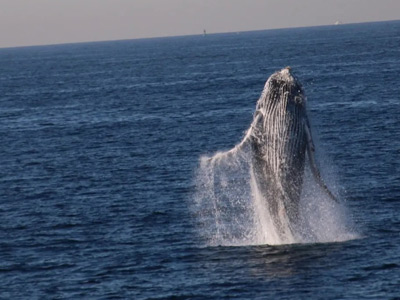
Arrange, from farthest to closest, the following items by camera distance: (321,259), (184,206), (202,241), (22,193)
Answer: (22,193), (184,206), (202,241), (321,259)

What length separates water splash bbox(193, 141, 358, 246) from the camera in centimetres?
4444

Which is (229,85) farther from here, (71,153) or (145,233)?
(145,233)

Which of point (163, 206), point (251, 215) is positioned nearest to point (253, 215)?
point (251, 215)

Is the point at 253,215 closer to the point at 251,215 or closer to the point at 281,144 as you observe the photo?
the point at 251,215

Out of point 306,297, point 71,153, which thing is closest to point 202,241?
point 306,297

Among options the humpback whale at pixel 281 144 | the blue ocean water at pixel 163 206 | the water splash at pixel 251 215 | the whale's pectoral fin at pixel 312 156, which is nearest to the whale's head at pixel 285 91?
the humpback whale at pixel 281 144

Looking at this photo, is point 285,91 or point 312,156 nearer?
point 285,91

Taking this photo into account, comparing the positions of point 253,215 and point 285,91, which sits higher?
point 285,91

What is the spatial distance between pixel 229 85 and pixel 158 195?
95.0 metres

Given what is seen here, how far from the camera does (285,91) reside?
40.7 m

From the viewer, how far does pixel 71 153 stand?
92.1 metres

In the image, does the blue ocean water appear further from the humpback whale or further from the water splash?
the humpback whale

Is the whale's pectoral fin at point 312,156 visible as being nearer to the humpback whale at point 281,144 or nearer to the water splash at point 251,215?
the humpback whale at point 281,144

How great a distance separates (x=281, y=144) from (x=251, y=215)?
15.7 meters
